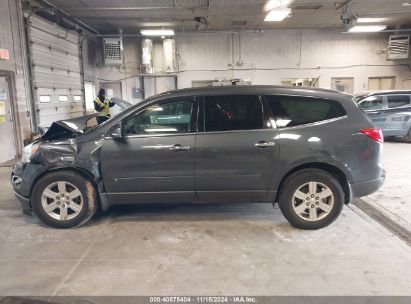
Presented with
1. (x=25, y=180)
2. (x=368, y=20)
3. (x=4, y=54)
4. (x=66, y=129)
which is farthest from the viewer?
(x=368, y=20)

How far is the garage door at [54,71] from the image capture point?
29.5ft

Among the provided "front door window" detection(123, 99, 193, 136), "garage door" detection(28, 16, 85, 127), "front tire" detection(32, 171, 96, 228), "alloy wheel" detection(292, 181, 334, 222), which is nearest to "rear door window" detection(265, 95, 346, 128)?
"alloy wheel" detection(292, 181, 334, 222)

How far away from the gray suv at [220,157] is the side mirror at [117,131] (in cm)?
1

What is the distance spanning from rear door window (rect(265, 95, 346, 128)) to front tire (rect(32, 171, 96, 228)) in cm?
224

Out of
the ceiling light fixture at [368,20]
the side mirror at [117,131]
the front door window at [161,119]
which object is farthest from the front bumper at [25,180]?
the ceiling light fixture at [368,20]

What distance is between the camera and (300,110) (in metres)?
3.79

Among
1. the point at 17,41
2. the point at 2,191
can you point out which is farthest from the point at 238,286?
the point at 17,41

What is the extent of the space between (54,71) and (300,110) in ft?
28.0

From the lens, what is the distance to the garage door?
354 inches

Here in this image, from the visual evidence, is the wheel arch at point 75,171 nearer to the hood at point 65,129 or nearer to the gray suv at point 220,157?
the gray suv at point 220,157

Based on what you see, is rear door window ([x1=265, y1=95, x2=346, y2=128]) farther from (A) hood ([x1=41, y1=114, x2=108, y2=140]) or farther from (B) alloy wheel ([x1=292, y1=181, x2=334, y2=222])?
(A) hood ([x1=41, y1=114, x2=108, y2=140])

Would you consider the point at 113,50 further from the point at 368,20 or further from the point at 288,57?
the point at 368,20

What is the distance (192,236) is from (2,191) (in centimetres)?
367

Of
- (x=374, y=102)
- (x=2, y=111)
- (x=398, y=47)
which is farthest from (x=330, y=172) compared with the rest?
(x=398, y=47)
